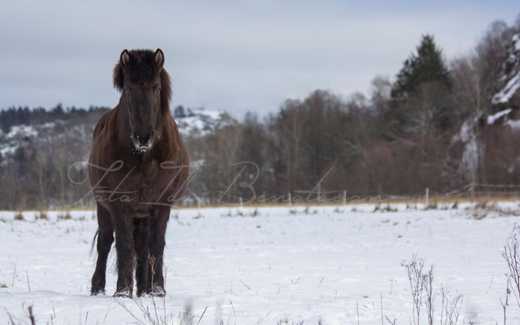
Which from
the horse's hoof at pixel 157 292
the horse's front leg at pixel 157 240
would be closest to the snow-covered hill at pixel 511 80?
the horse's front leg at pixel 157 240

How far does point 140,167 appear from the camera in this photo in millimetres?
6367

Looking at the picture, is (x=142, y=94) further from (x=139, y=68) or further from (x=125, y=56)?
(x=125, y=56)

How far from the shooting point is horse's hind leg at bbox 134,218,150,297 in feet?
22.6

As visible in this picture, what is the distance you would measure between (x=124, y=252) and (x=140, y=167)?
929mm

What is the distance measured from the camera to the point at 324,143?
58.2 metres

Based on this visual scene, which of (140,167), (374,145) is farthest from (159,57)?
(374,145)

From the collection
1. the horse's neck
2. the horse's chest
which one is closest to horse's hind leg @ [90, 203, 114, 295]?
the horse's chest

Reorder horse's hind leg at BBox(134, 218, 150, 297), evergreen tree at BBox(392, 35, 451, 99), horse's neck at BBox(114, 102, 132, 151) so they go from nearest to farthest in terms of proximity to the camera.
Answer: horse's neck at BBox(114, 102, 132, 151) < horse's hind leg at BBox(134, 218, 150, 297) < evergreen tree at BBox(392, 35, 451, 99)

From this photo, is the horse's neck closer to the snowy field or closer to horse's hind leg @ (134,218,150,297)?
horse's hind leg @ (134,218,150,297)

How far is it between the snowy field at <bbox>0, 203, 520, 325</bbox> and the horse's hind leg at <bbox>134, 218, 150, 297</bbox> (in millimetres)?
338

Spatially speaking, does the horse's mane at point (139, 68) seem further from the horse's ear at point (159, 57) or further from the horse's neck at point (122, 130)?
the horse's neck at point (122, 130)

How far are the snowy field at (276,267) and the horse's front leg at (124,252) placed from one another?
378mm

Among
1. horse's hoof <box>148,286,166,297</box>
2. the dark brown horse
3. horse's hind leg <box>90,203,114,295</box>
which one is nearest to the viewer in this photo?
the dark brown horse

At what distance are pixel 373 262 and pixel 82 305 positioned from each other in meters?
6.86
